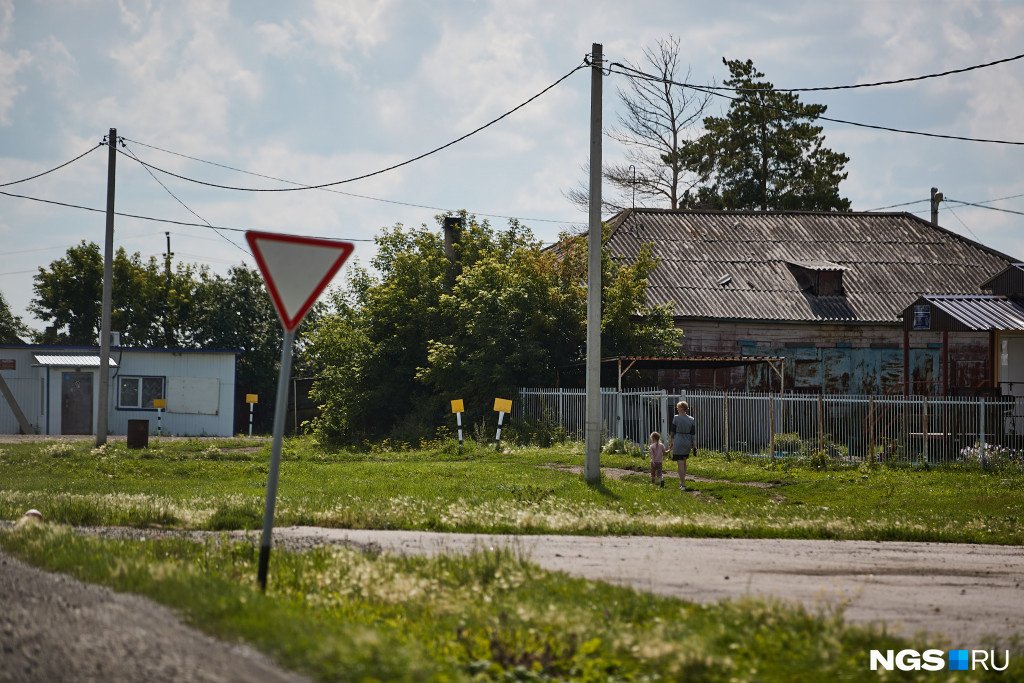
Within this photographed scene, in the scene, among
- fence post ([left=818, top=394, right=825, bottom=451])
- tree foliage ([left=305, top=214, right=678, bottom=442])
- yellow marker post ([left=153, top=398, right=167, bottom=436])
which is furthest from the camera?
yellow marker post ([left=153, top=398, right=167, bottom=436])

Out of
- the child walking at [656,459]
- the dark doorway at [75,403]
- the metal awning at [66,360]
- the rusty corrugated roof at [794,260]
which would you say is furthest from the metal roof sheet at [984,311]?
the dark doorway at [75,403]

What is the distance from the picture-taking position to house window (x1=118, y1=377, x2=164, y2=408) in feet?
131

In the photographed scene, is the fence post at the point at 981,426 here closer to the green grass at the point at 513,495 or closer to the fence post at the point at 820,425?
the green grass at the point at 513,495

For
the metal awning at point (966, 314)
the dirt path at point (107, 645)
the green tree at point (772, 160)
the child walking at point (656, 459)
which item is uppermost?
the green tree at point (772, 160)

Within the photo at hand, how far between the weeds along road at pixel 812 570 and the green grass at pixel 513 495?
706mm

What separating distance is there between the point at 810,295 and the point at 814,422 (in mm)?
13287

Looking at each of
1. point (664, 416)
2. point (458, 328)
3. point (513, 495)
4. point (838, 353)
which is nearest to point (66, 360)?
point (458, 328)

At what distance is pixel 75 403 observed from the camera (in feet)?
129

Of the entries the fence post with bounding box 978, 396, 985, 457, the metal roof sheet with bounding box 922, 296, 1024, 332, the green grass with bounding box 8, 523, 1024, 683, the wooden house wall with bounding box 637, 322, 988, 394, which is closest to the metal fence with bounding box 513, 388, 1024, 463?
the fence post with bounding box 978, 396, 985, 457

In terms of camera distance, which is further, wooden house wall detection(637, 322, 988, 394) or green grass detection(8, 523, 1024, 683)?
wooden house wall detection(637, 322, 988, 394)

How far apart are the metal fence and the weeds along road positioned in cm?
1131

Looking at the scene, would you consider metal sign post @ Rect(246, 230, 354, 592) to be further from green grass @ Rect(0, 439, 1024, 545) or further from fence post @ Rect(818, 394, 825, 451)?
fence post @ Rect(818, 394, 825, 451)

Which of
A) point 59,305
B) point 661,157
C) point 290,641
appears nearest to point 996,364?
point 290,641

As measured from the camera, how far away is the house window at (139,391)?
1577 inches
